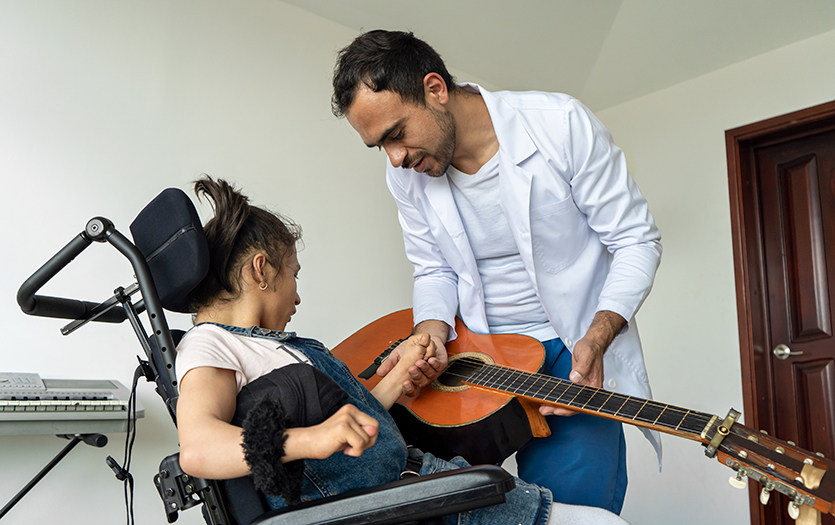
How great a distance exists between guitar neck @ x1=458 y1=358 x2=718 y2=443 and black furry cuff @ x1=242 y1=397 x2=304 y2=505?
24.9 inches

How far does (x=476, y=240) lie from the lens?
5.81ft

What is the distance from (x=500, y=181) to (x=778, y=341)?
2200 millimetres

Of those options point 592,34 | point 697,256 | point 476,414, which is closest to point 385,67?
point 476,414

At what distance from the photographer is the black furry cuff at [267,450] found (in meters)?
0.82

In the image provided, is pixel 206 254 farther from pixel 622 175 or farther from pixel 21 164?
pixel 21 164

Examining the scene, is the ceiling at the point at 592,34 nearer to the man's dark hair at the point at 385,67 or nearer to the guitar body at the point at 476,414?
the man's dark hair at the point at 385,67

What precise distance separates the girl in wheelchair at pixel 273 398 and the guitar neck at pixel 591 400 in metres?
0.17

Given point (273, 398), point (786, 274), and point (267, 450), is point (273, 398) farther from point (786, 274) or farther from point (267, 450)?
point (786, 274)

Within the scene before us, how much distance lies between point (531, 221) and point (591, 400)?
560 millimetres

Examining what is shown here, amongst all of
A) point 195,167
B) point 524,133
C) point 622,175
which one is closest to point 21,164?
point 195,167

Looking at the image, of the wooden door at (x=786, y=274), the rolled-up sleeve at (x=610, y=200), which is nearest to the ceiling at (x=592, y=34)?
the wooden door at (x=786, y=274)

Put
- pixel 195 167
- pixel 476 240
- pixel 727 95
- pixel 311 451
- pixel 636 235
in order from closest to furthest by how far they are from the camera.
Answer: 1. pixel 311 451
2. pixel 636 235
3. pixel 476 240
4. pixel 195 167
5. pixel 727 95

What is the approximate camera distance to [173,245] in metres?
1.14

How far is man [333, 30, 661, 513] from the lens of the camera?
1.49 meters
